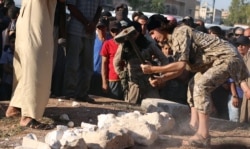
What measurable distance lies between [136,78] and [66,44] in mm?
1541

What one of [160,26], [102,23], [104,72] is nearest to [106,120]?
[160,26]

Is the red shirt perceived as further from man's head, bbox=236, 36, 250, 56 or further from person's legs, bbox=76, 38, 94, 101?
man's head, bbox=236, 36, 250, 56

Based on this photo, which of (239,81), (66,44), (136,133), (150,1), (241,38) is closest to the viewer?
(136,133)

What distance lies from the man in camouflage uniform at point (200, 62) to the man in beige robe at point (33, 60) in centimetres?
119

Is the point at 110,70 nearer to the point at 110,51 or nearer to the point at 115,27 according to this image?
the point at 110,51

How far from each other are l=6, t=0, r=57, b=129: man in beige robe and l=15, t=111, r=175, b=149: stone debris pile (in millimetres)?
552

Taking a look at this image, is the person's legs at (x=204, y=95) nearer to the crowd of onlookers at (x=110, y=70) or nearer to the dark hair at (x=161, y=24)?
the dark hair at (x=161, y=24)

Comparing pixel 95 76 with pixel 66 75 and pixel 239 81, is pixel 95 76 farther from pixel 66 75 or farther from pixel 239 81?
pixel 239 81

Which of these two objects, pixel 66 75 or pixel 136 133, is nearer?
pixel 136 133

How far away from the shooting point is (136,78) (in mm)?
9227

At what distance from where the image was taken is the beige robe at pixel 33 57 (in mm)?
6449

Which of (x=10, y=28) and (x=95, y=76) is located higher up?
(x=10, y=28)

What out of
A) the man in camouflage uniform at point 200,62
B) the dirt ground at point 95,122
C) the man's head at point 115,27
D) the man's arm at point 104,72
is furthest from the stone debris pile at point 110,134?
the man's arm at point 104,72

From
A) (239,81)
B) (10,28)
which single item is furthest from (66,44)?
(239,81)
